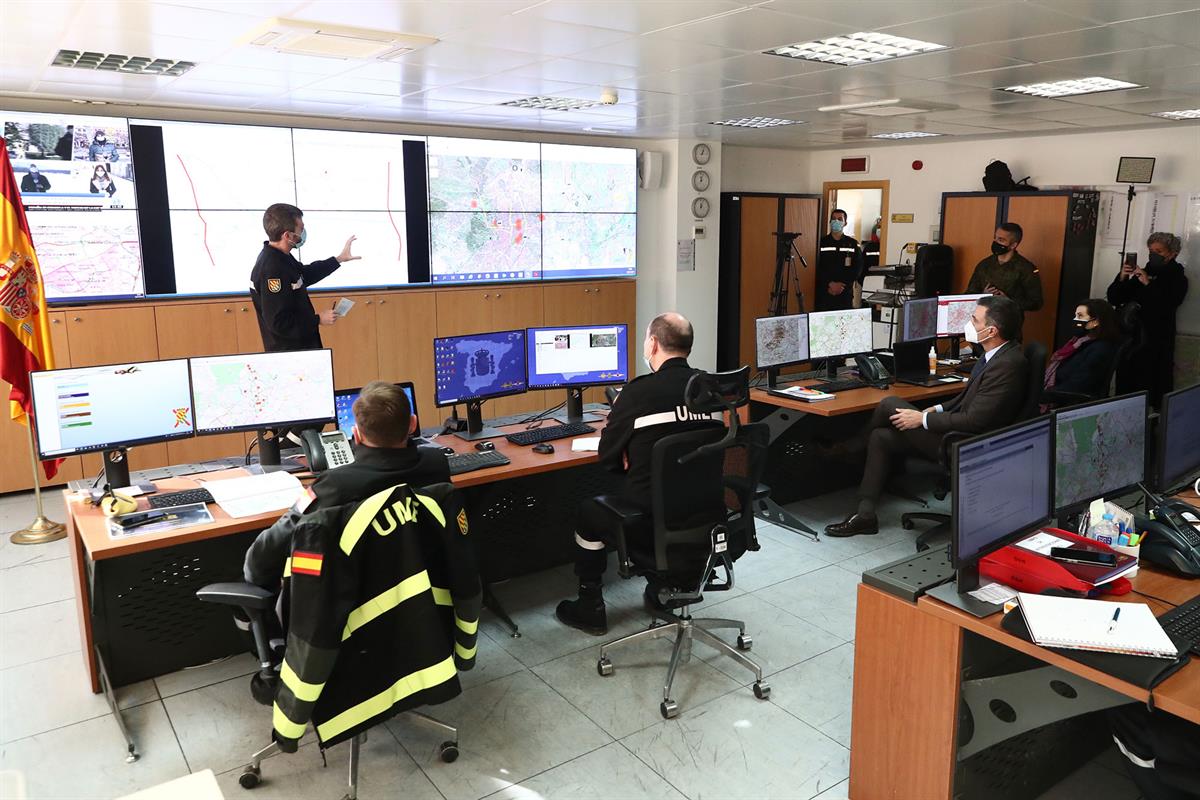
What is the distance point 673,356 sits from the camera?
125 inches

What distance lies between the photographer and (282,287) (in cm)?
430

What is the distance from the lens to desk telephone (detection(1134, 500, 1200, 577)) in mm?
2324

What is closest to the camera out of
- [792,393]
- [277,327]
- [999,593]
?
[999,593]

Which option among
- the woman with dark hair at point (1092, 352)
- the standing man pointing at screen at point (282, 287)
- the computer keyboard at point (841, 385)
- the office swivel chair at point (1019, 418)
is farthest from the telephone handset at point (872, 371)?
the standing man pointing at screen at point (282, 287)

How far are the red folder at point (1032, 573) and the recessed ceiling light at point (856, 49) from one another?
235 centimetres

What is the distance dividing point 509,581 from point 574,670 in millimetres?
884

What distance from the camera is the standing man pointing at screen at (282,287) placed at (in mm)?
4262

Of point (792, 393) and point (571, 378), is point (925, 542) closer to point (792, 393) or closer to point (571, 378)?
point (792, 393)

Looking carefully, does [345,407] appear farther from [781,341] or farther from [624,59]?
[781,341]

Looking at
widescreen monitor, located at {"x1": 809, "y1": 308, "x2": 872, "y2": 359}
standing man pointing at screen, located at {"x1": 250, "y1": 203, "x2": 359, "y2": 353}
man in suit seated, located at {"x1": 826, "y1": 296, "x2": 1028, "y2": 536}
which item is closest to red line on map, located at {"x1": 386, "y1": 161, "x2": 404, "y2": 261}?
standing man pointing at screen, located at {"x1": 250, "y1": 203, "x2": 359, "y2": 353}

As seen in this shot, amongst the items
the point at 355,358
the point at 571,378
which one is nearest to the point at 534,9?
the point at 571,378

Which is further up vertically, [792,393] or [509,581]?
[792,393]

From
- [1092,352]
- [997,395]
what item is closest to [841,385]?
[997,395]

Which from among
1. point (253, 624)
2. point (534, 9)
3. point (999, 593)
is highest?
point (534, 9)
